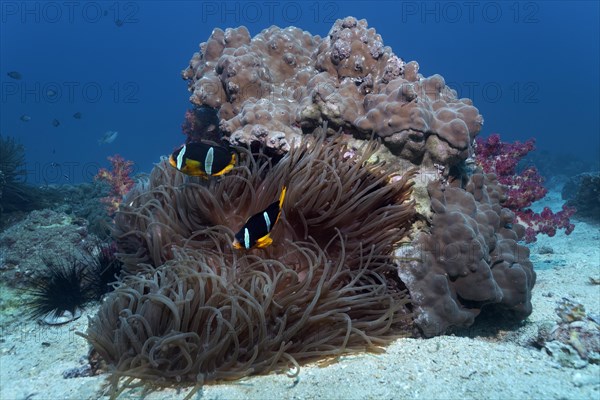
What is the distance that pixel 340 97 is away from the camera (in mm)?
4586

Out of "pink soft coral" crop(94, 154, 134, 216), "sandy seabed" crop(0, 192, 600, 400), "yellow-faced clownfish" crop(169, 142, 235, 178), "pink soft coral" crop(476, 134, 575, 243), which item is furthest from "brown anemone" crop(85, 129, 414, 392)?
"pink soft coral" crop(94, 154, 134, 216)

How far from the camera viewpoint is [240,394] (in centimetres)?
259

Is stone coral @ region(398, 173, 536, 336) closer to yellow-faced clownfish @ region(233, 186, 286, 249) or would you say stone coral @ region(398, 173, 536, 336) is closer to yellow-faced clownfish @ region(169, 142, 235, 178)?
yellow-faced clownfish @ region(233, 186, 286, 249)

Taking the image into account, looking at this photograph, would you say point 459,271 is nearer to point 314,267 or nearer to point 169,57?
point 314,267

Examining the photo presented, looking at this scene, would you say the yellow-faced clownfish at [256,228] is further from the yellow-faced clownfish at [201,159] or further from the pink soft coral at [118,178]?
the pink soft coral at [118,178]

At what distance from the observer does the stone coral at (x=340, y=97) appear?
4.26 metres

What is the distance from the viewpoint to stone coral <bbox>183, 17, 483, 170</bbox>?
426 centimetres

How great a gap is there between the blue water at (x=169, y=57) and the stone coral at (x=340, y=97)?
252ft

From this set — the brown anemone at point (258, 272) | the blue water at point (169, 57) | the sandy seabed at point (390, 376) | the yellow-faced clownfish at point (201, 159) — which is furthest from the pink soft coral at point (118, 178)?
the blue water at point (169, 57)

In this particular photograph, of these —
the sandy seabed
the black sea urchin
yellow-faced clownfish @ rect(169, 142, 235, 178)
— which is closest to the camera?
the sandy seabed

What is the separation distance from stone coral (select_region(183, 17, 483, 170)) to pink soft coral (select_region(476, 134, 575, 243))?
2.23 metres

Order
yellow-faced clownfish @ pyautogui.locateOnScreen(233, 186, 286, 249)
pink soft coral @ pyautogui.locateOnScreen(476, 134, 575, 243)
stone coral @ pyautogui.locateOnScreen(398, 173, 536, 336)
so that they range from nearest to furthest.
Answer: yellow-faced clownfish @ pyautogui.locateOnScreen(233, 186, 286, 249) < stone coral @ pyautogui.locateOnScreen(398, 173, 536, 336) < pink soft coral @ pyautogui.locateOnScreen(476, 134, 575, 243)

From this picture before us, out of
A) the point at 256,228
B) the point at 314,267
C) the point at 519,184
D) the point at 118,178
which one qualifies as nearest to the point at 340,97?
the point at 314,267

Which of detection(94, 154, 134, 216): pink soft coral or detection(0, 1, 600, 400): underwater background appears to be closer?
detection(0, 1, 600, 400): underwater background
